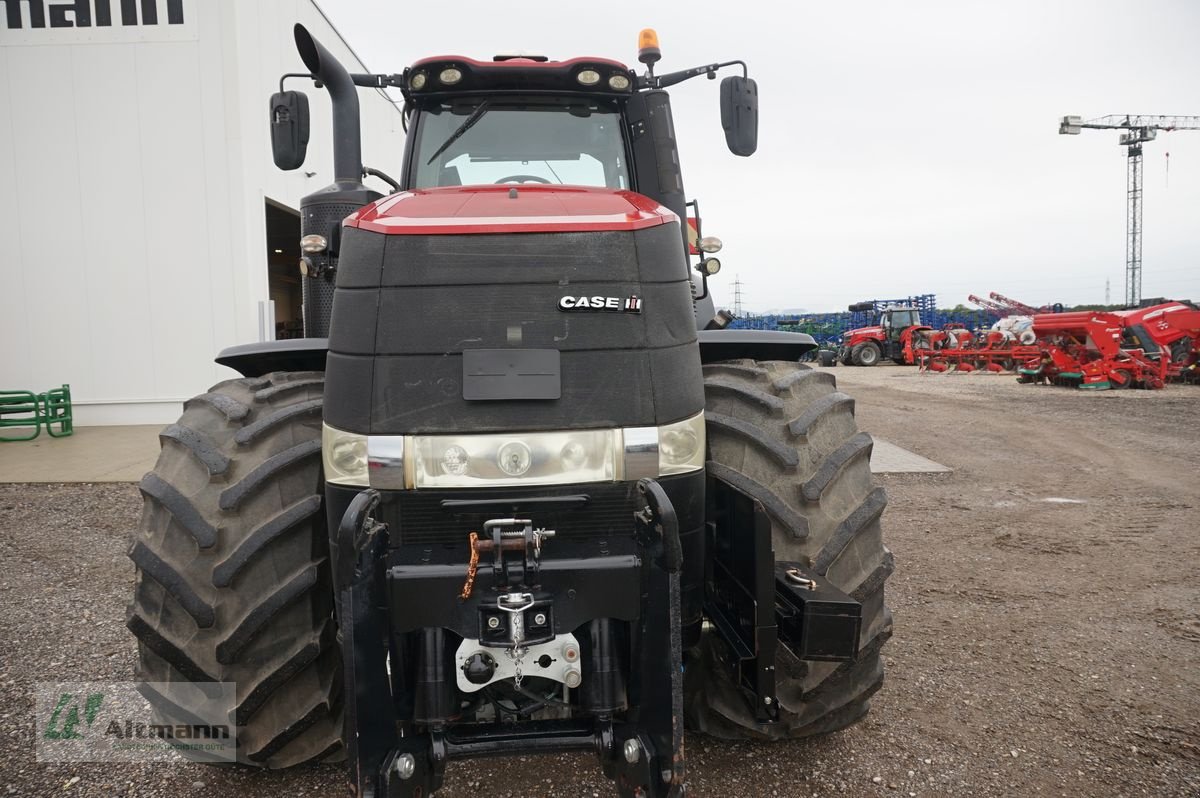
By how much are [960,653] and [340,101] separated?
371 centimetres

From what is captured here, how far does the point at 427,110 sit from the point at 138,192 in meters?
8.58

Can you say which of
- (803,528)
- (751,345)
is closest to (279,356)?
(751,345)

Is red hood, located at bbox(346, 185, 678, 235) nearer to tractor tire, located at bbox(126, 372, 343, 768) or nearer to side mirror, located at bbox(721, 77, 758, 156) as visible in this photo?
tractor tire, located at bbox(126, 372, 343, 768)

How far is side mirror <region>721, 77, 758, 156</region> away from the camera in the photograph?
10.9 feet

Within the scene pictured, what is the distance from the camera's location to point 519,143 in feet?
10.3

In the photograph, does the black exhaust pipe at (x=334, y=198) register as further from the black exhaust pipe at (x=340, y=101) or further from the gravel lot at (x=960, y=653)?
the gravel lot at (x=960, y=653)

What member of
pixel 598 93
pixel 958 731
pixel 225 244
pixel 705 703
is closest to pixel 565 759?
pixel 705 703

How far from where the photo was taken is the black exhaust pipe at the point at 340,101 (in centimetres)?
277

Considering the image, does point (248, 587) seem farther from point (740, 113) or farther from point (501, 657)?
point (740, 113)

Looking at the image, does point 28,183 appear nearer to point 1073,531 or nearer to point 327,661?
point 327,661

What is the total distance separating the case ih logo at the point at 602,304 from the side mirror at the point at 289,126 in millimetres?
1879

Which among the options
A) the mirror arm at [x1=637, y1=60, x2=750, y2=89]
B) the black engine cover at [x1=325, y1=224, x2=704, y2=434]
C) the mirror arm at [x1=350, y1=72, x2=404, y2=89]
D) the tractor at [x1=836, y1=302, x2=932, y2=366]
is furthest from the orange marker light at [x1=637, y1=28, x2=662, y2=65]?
the tractor at [x1=836, y1=302, x2=932, y2=366]

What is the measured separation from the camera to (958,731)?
2711mm

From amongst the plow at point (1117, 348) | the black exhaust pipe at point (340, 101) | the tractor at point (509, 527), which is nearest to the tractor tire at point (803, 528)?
the tractor at point (509, 527)
